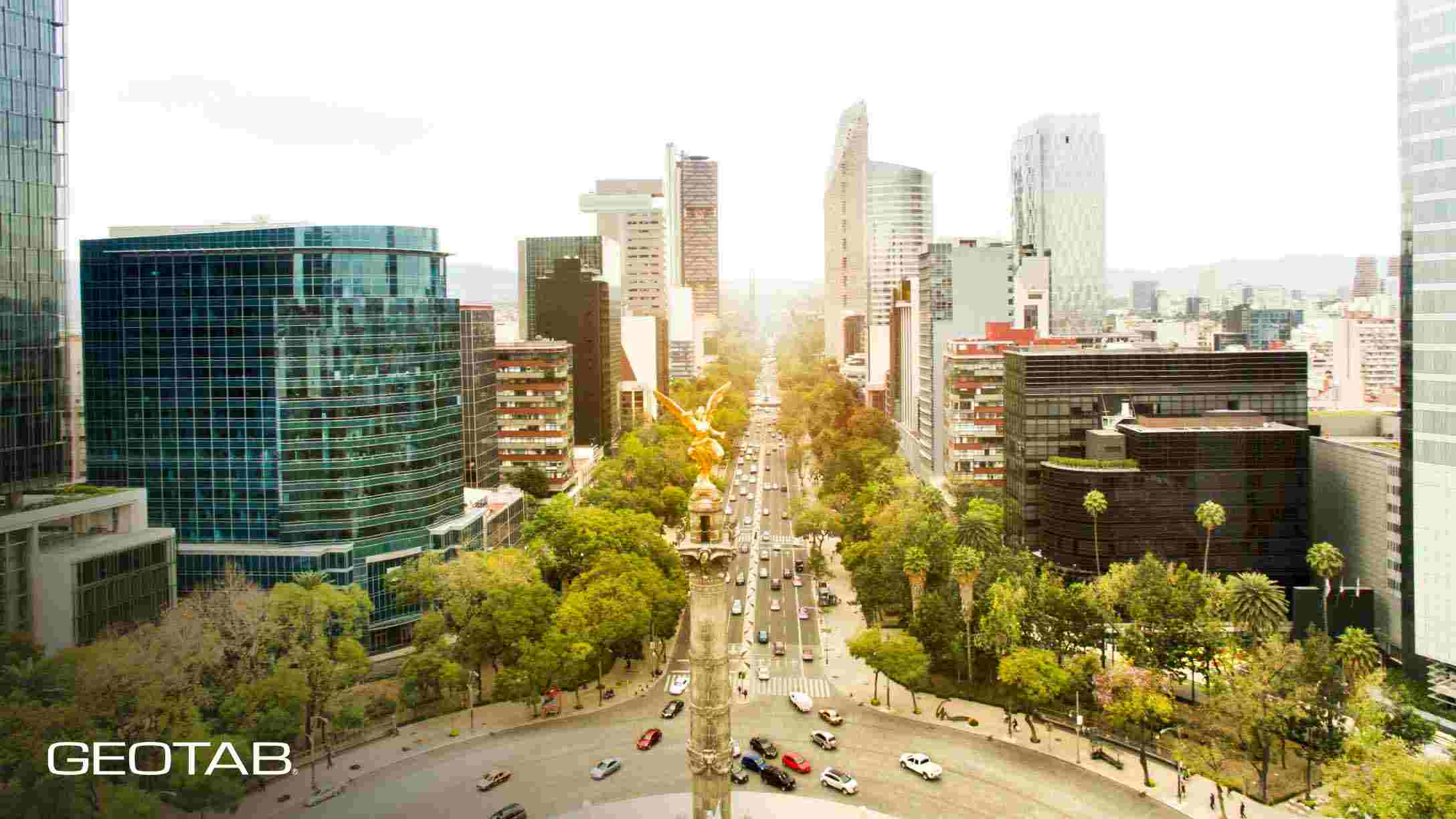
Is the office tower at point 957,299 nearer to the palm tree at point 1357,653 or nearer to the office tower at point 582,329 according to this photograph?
the office tower at point 582,329

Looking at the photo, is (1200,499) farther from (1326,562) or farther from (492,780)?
(492,780)

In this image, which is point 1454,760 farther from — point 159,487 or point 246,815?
point 159,487

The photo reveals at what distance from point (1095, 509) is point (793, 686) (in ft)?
70.4

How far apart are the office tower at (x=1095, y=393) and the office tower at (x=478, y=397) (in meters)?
39.9

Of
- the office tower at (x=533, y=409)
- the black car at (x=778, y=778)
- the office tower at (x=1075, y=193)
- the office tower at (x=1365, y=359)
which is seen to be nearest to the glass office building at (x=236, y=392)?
the black car at (x=778, y=778)

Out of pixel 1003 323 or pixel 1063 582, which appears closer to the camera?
pixel 1063 582

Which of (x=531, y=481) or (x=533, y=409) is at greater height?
(x=533, y=409)

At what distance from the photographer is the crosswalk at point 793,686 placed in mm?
51500

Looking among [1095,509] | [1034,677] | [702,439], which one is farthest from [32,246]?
[1095,509]

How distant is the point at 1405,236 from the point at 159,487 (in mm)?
64672

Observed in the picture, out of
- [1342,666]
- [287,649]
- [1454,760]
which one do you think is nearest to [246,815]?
[287,649]

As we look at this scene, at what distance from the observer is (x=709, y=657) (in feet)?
72.3

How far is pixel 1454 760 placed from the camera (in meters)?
32.6

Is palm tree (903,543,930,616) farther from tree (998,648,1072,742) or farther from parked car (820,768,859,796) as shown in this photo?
parked car (820,768,859,796)
